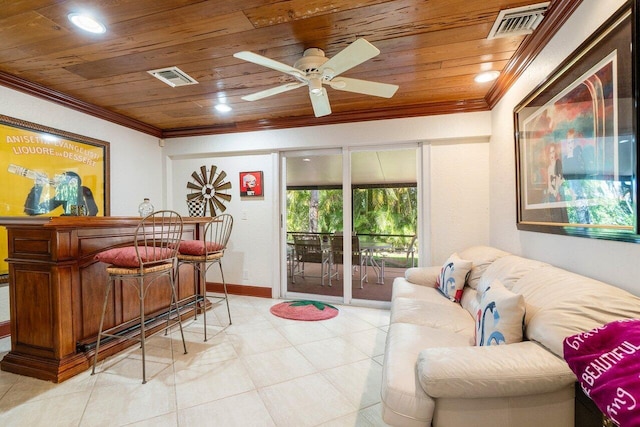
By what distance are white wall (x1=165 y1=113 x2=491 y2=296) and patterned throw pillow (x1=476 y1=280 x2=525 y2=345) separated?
6.49 feet

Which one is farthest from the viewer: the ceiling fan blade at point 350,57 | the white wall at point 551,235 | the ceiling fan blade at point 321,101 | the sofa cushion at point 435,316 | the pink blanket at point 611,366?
the ceiling fan blade at point 321,101

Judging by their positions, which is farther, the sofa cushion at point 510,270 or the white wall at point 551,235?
the sofa cushion at point 510,270

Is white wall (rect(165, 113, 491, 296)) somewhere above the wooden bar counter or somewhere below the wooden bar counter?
above

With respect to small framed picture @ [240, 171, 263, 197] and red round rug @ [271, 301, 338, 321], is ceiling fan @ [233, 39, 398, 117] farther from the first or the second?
red round rug @ [271, 301, 338, 321]

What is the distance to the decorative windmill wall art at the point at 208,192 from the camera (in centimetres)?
415

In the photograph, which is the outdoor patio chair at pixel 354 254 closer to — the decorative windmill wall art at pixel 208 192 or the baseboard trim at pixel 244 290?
the baseboard trim at pixel 244 290

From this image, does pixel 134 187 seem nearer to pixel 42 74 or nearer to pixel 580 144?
pixel 42 74

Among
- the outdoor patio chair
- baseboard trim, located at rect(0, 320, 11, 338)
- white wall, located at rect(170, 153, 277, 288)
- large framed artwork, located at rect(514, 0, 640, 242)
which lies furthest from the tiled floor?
large framed artwork, located at rect(514, 0, 640, 242)

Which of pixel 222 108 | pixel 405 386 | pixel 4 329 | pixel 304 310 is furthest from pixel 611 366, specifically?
pixel 4 329

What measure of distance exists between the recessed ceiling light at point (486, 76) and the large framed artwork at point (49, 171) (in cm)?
373

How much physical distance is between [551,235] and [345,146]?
2340 mm

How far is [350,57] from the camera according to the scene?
173cm

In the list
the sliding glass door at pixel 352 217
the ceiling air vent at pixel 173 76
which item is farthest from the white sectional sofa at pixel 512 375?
the ceiling air vent at pixel 173 76

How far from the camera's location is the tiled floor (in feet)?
5.26
